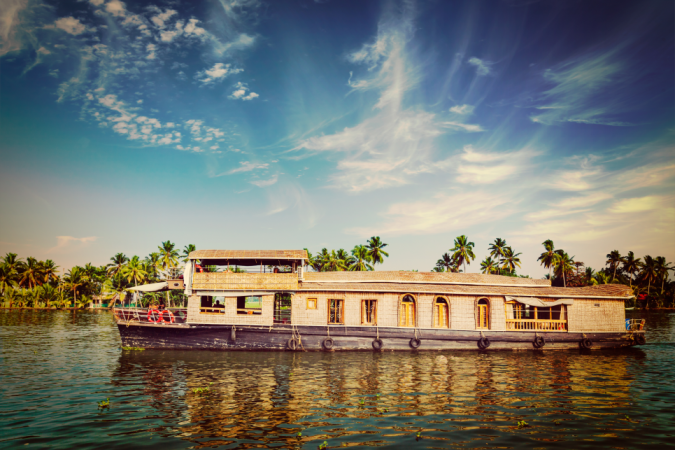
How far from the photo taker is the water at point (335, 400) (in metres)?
9.38

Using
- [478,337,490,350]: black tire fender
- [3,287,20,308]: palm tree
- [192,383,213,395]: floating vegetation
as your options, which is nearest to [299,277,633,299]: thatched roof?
[478,337,490,350]: black tire fender

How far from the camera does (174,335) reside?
2064 centimetres

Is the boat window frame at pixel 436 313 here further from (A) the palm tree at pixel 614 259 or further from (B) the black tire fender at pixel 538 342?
(A) the palm tree at pixel 614 259

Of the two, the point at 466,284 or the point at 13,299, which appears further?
the point at 13,299

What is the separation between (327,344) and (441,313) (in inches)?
268

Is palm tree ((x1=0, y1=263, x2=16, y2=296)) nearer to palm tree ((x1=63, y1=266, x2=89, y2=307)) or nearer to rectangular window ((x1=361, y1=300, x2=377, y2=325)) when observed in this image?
palm tree ((x1=63, y1=266, x2=89, y2=307))

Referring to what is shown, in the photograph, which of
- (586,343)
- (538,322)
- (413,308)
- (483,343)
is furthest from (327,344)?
(586,343)

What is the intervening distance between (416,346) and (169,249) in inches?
2488

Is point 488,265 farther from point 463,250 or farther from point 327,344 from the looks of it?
point 327,344

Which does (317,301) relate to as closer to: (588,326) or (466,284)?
(466,284)

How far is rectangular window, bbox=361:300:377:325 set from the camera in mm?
21561

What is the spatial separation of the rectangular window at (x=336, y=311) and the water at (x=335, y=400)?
6.61ft

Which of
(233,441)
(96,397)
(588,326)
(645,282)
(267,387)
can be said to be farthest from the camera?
(645,282)

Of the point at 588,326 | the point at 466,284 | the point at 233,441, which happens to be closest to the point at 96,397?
the point at 233,441
